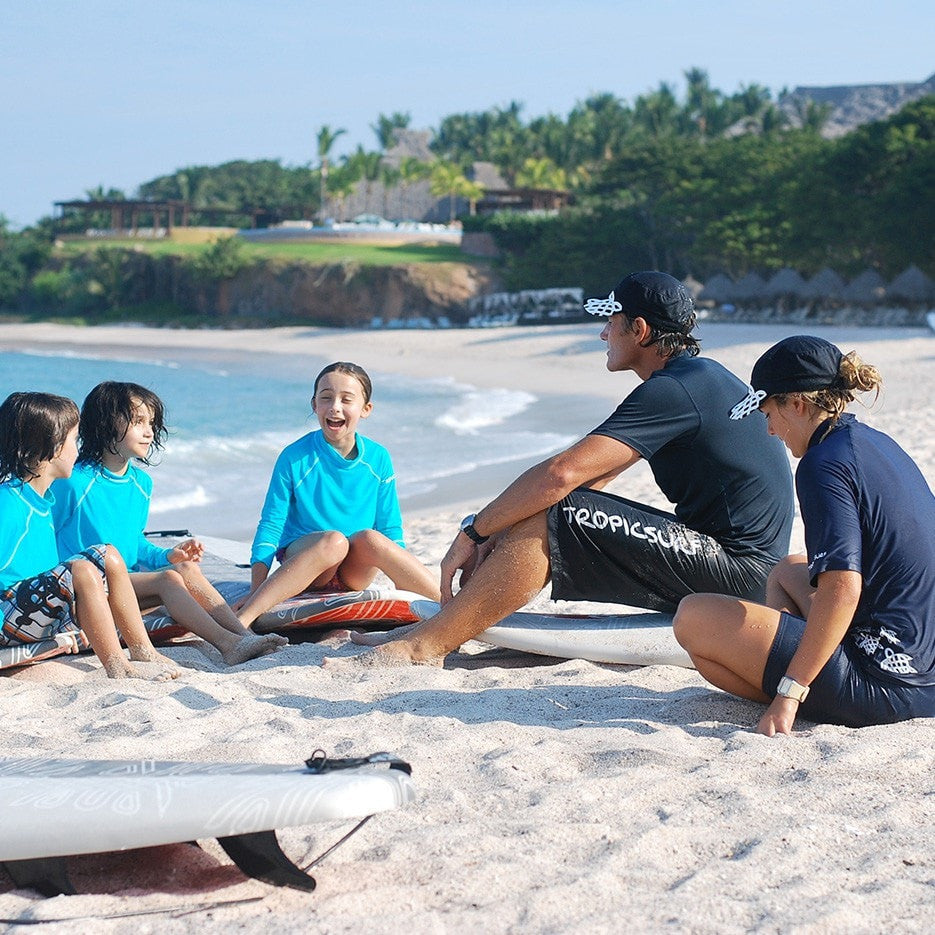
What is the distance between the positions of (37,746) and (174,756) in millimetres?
463

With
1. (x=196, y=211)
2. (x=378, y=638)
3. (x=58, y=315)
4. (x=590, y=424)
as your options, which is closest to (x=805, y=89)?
(x=196, y=211)

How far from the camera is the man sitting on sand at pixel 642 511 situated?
3902 millimetres

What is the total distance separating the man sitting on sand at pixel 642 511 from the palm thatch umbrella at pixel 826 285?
36.7m

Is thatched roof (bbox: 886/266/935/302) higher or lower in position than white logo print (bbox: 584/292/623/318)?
higher

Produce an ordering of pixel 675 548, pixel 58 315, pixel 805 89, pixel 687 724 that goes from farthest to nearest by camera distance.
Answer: pixel 805 89 → pixel 58 315 → pixel 675 548 → pixel 687 724

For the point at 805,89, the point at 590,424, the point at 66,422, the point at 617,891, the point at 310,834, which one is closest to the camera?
the point at 617,891

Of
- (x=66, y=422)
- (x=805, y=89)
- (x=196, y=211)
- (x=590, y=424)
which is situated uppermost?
(x=805, y=89)

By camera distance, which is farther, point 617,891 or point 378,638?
point 378,638

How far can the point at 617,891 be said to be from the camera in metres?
2.43

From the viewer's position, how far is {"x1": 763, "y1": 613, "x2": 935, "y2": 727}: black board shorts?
3.27 metres

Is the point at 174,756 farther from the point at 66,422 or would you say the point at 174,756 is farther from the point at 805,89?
the point at 805,89

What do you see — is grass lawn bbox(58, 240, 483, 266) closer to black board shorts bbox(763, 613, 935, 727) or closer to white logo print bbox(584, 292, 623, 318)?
white logo print bbox(584, 292, 623, 318)

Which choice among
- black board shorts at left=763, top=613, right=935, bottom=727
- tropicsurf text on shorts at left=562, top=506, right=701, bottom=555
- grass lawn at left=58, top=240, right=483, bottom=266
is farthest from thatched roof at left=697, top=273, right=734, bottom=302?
black board shorts at left=763, top=613, right=935, bottom=727

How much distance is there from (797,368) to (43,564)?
2.86 m
